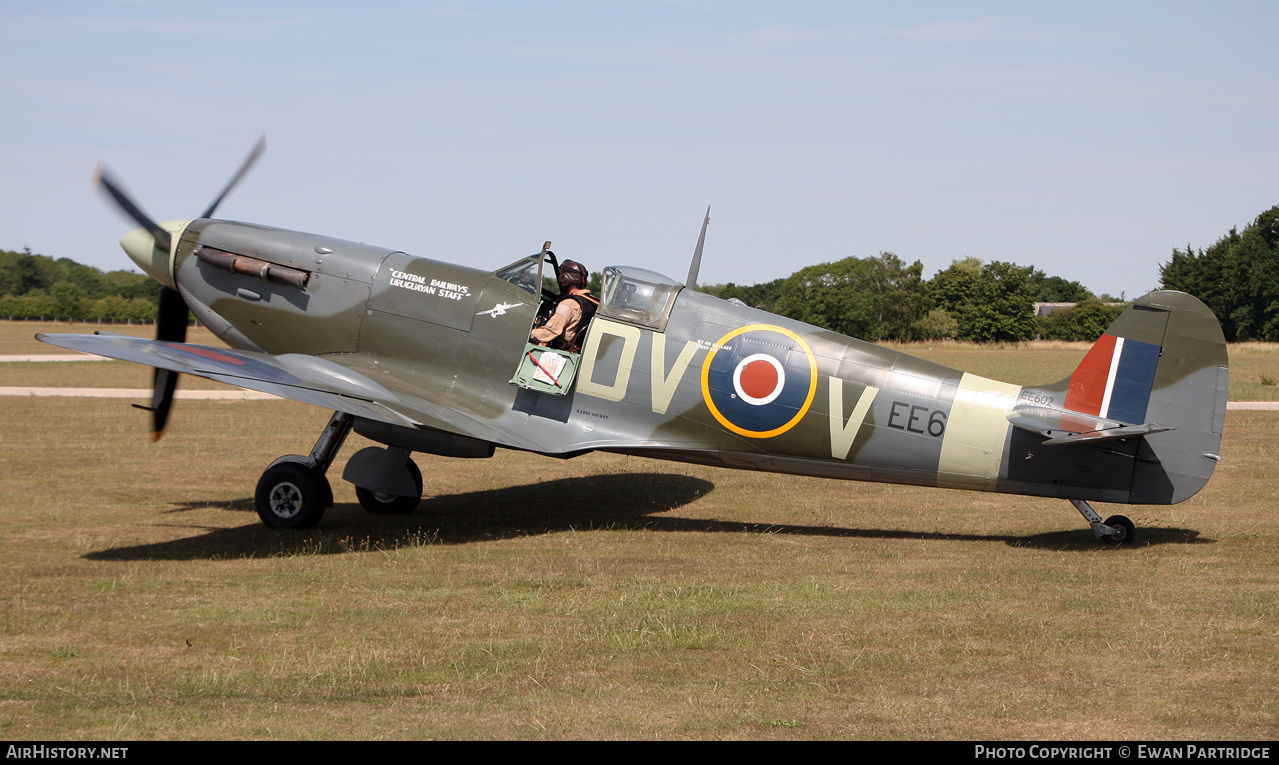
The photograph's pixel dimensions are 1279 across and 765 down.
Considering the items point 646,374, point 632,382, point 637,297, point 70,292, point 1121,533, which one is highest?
point 637,297

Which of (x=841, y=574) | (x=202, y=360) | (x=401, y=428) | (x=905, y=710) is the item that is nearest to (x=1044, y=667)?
(x=905, y=710)

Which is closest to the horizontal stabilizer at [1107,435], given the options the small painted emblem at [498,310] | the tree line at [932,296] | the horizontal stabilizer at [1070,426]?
the horizontal stabilizer at [1070,426]

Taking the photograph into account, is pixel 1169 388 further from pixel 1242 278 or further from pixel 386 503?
pixel 1242 278

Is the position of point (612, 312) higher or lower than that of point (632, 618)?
higher

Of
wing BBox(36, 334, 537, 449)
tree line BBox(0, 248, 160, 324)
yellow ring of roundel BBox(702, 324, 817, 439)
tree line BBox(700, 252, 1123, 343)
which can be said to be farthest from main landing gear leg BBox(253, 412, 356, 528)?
tree line BBox(700, 252, 1123, 343)

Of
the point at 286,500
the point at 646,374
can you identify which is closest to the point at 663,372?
the point at 646,374

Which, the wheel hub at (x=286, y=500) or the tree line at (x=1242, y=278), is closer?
the wheel hub at (x=286, y=500)

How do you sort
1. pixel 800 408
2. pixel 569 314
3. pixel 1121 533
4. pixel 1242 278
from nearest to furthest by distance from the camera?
1. pixel 1121 533
2. pixel 800 408
3. pixel 569 314
4. pixel 1242 278

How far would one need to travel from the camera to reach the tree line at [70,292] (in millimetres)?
68875

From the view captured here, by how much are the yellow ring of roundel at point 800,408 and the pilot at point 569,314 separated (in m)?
1.28

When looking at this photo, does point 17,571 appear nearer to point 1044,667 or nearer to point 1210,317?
point 1044,667

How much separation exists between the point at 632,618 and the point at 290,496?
4.18 metres

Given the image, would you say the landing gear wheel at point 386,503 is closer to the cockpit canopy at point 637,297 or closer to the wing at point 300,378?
the wing at point 300,378

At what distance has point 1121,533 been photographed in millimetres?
8680
